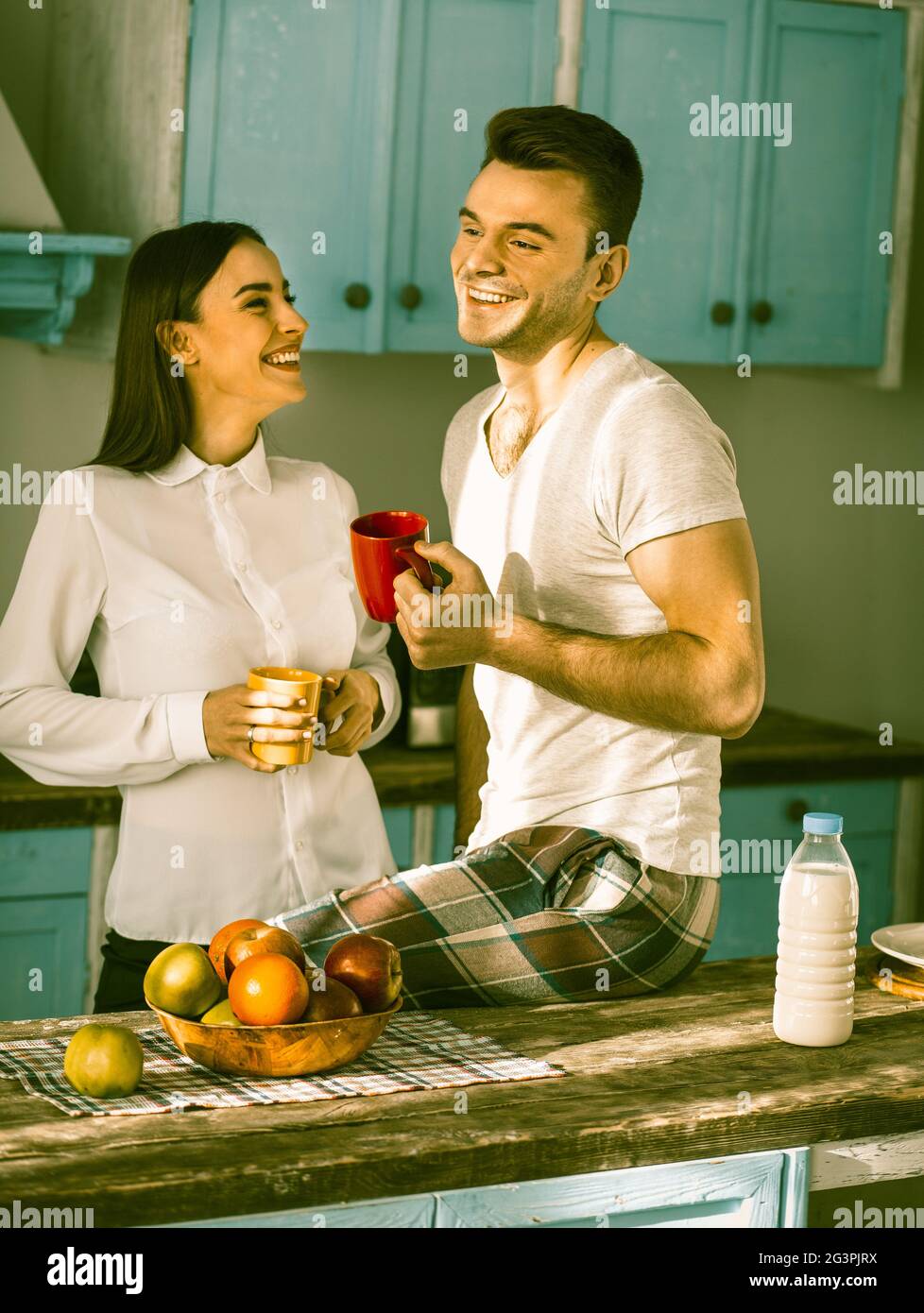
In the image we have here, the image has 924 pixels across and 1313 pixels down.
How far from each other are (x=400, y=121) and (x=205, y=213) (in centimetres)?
45

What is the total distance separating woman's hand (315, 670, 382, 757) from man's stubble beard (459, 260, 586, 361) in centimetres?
55

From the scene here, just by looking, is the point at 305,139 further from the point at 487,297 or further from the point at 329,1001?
the point at 329,1001

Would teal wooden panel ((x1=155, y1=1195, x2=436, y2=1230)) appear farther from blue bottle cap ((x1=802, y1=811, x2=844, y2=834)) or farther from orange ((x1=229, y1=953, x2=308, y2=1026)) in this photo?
blue bottle cap ((x1=802, y1=811, x2=844, y2=834))

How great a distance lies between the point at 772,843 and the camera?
3.61 meters

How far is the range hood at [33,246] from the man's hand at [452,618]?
136 cm

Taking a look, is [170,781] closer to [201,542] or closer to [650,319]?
[201,542]

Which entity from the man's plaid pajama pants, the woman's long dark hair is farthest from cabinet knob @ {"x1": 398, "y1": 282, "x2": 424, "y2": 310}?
the man's plaid pajama pants

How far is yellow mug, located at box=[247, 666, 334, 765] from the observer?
2152mm

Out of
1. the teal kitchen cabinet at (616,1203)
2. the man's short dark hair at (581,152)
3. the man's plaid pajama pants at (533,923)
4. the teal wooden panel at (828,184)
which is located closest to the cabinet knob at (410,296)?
the teal wooden panel at (828,184)

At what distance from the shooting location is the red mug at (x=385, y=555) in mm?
1969

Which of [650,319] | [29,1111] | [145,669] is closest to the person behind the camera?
[29,1111]

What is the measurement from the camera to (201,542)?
2.41 m

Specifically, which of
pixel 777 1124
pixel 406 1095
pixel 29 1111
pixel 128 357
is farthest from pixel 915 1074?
pixel 128 357

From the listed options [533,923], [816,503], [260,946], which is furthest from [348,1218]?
[816,503]
